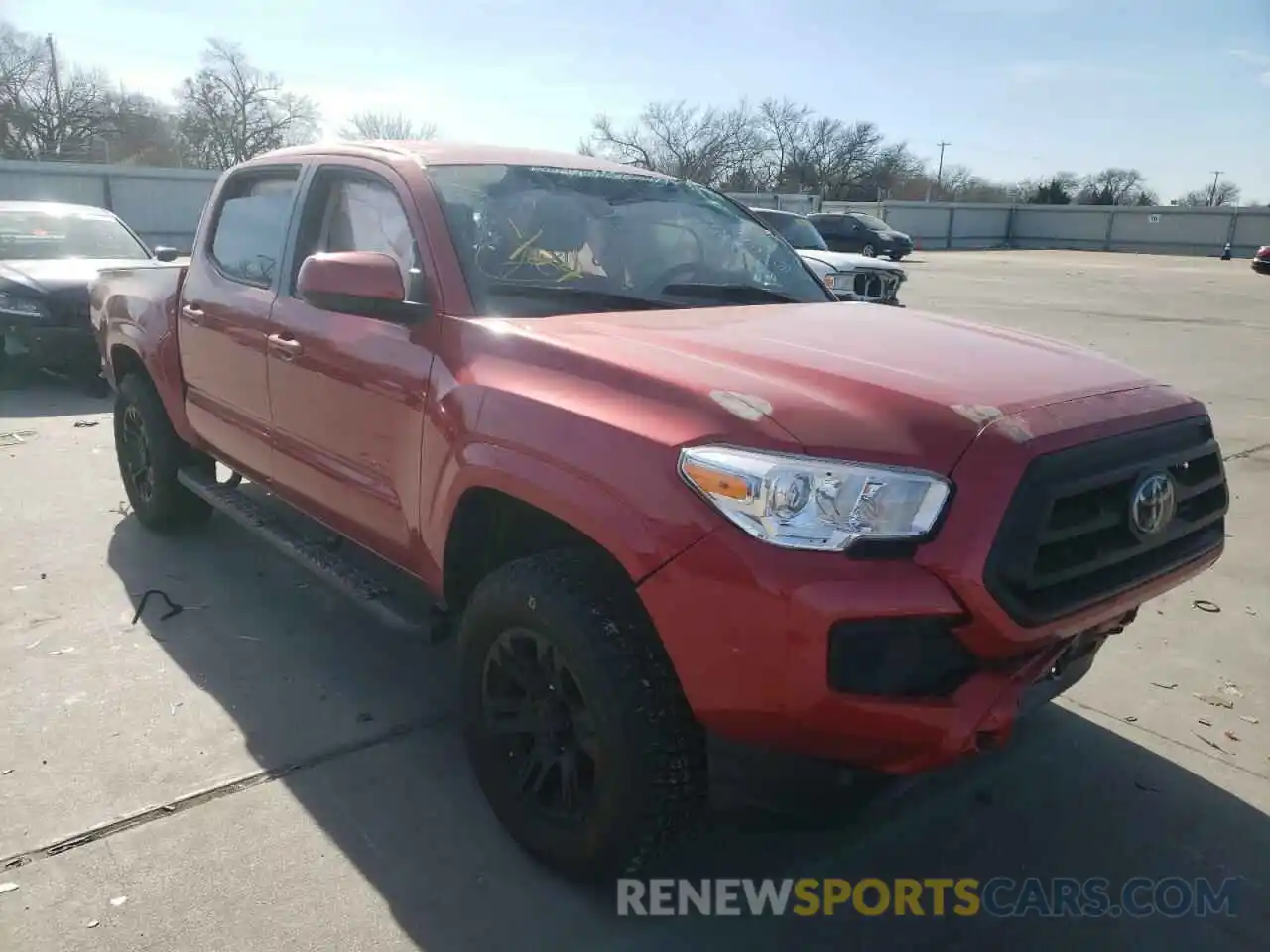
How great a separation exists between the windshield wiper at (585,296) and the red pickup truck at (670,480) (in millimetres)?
12

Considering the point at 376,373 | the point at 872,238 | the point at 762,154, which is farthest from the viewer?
the point at 762,154

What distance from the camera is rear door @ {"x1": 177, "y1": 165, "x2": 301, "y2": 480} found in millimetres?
3863

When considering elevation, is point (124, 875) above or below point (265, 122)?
below

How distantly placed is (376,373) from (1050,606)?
2.07 meters

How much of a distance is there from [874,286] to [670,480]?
40.2ft

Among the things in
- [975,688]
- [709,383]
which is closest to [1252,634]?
[975,688]

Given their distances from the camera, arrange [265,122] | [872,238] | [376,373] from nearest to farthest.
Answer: [376,373]
[872,238]
[265,122]

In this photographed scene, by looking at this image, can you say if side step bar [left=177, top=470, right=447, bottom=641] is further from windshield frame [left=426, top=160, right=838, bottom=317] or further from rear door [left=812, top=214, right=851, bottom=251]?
rear door [left=812, top=214, right=851, bottom=251]

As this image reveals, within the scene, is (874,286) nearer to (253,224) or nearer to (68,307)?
(68,307)

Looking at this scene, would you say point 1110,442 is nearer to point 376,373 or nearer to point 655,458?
point 655,458

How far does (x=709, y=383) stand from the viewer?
2250 mm

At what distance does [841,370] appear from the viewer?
2.36 metres

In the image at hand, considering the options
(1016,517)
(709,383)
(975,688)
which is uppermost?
(709,383)

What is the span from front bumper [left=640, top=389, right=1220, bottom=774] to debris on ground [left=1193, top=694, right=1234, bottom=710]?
1927 millimetres
